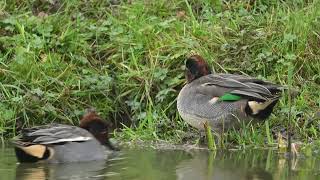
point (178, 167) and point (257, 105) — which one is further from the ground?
point (257, 105)

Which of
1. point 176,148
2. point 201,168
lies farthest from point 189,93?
point 201,168

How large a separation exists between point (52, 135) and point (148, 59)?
256cm

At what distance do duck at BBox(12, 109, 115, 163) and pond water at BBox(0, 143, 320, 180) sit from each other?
0.08 metres

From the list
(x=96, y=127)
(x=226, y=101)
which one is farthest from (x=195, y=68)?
(x=96, y=127)

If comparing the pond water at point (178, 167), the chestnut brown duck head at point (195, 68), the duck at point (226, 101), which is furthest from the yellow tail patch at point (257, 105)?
the chestnut brown duck head at point (195, 68)

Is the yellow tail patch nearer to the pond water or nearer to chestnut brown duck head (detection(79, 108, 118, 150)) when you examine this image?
the pond water

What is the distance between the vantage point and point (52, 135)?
8266mm

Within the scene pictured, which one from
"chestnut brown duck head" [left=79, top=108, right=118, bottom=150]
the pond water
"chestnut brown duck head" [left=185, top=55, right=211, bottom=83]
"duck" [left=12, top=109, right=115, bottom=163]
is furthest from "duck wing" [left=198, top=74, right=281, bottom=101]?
"duck" [left=12, top=109, right=115, bottom=163]

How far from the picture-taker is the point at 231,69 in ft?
33.6

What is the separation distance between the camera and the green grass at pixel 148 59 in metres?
9.77

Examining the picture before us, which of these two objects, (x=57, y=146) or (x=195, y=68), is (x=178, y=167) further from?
(x=195, y=68)

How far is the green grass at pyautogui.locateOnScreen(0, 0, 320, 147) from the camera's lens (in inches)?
384

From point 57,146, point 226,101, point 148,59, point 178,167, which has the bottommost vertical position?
point 178,167

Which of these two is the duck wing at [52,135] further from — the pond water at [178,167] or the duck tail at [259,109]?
the duck tail at [259,109]
